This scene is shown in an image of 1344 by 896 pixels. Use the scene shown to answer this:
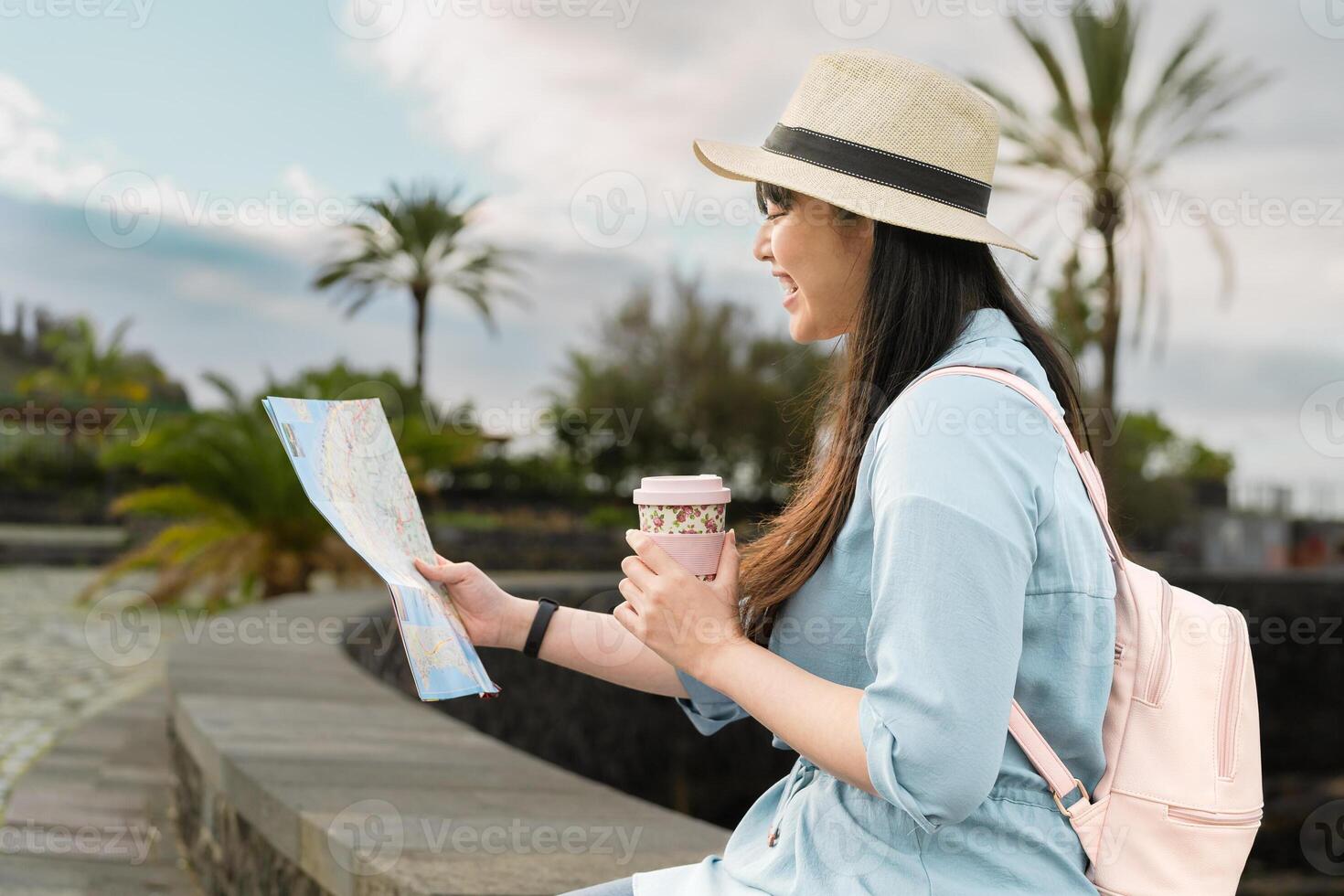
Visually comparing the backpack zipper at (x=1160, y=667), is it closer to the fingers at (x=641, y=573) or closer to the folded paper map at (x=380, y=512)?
the fingers at (x=641, y=573)

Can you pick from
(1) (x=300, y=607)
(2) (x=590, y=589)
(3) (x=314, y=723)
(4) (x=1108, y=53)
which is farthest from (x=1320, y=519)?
(3) (x=314, y=723)

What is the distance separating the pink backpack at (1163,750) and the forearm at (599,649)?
719mm

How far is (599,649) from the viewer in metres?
1.95

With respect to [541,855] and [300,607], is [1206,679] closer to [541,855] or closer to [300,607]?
[541,855]

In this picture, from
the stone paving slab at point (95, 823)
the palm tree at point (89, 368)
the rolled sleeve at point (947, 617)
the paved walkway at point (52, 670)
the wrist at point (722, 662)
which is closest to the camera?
the rolled sleeve at point (947, 617)

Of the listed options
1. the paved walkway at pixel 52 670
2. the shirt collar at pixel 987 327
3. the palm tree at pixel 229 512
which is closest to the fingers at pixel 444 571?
the shirt collar at pixel 987 327

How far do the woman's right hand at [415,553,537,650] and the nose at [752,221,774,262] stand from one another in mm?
700

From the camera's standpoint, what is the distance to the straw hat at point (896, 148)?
145 cm

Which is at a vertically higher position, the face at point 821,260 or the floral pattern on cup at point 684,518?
the face at point 821,260

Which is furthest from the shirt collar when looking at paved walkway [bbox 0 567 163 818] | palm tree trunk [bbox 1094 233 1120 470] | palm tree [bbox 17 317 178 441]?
palm tree [bbox 17 317 178 441]

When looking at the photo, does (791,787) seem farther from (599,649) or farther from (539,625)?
(539,625)

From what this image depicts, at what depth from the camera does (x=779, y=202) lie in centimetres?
158

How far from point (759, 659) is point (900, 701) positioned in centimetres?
22

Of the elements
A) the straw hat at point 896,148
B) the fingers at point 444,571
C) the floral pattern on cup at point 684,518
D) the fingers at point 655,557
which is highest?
the straw hat at point 896,148
